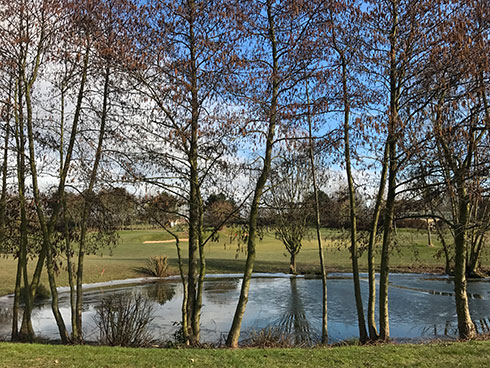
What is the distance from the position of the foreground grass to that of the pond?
3626mm

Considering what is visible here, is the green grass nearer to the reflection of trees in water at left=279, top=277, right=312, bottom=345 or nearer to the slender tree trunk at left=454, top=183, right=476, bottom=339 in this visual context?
the reflection of trees in water at left=279, top=277, right=312, bottom=345

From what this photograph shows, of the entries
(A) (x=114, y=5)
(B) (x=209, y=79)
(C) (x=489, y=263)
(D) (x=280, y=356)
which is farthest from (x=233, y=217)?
(C) (x=489, y=263)

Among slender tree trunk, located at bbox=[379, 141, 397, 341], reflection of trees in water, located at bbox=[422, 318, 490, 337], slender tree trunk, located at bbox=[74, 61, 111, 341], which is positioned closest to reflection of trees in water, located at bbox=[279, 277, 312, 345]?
slender tree trunk, located at bbox=[379, 141, 397, 341]

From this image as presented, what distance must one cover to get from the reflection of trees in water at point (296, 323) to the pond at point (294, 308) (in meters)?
0.03

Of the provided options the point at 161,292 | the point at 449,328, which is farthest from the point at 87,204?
the point at 449,328

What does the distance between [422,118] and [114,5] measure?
26.5ft

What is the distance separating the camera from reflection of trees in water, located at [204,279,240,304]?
16766 mm

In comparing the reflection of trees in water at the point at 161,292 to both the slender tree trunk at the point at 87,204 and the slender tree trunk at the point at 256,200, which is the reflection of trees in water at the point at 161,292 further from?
the slender tree trunk at the point at 256,200

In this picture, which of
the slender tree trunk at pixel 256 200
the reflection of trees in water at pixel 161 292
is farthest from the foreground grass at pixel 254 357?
the reflection of trees in water at pixel 161 292

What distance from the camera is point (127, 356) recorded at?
700 cm

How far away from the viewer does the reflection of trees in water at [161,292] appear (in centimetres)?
1692

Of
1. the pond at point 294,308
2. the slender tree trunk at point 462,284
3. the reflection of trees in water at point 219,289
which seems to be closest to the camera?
the slender tree trunk at point 462,284

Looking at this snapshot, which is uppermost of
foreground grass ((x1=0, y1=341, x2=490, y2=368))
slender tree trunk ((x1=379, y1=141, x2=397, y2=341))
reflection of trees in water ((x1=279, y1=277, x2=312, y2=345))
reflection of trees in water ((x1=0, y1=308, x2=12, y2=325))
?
slender tree trunk ((x1=379, y1=141, x2=397, y2=341))

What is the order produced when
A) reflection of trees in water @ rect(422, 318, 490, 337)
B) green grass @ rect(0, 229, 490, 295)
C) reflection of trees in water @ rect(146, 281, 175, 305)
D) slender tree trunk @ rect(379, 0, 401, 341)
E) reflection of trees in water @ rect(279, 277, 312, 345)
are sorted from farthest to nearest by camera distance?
green grass @ rect(0, 229, 490, 295) → reflection of trees in water @ rect(146, 281, 175, 305) → reflection of trees in water @ rect(422, 318, 490, 337) → reflection of trees in water @ rect(279, 277, 312, 345) → slender tree trunk @ rect(379, 0, 401, 341)
